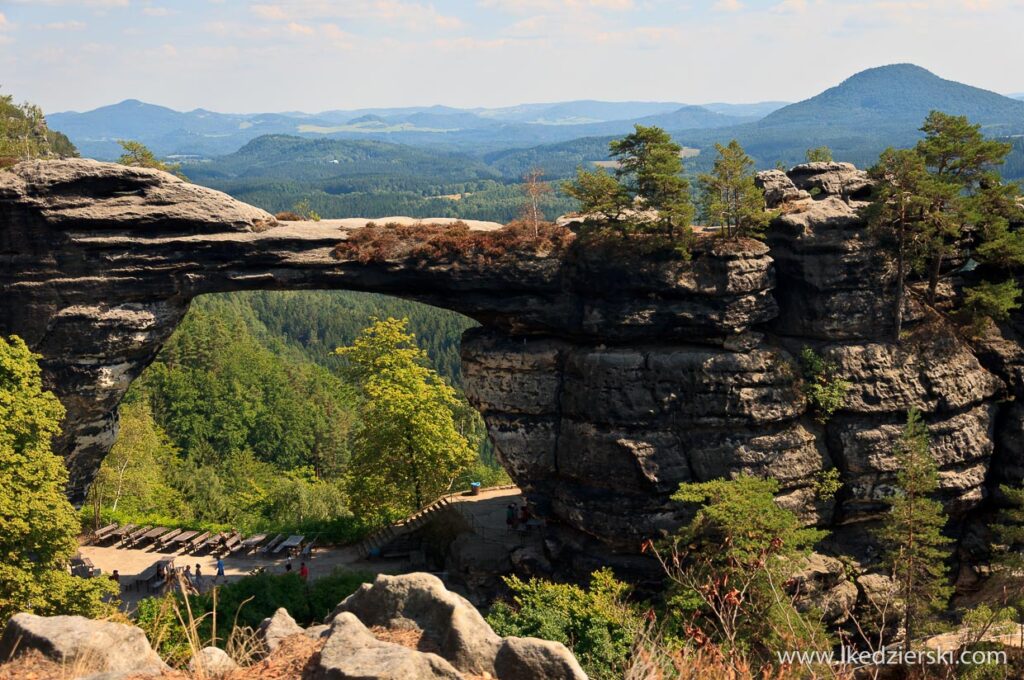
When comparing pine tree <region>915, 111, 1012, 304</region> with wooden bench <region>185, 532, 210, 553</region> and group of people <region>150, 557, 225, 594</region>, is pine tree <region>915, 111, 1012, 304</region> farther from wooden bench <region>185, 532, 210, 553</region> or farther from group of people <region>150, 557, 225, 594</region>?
wooden bench <region>185, 532, 210, 553</region>

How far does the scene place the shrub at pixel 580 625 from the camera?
18750mm

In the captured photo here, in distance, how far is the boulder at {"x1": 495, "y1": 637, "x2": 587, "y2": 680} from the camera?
10445mm

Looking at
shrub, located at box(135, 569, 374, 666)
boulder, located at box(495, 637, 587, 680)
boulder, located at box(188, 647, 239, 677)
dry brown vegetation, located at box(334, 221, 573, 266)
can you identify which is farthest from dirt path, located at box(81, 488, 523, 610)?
boulder, located at box(495, 637, 587, 680)

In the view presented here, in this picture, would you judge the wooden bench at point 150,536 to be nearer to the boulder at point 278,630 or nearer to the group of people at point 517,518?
the group of people at point 517,518

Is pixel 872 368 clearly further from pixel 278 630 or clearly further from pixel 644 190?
pixel 278 630

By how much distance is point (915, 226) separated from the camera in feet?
91.2

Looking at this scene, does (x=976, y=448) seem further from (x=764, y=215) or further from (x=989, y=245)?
(x=764, y=215)

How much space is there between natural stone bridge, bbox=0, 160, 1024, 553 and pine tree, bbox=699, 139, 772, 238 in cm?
87

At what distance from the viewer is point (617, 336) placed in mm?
29109

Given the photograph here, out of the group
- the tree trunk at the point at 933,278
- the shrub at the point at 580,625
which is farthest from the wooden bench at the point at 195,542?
the tree trunk at the point at 933,278

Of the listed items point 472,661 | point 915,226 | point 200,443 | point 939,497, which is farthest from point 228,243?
point 200,443

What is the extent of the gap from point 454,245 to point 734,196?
10.3 m

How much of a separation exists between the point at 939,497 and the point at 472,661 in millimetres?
23163

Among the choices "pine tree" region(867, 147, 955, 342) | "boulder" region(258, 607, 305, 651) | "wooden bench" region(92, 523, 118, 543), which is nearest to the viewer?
"boulder" region(258, 607, 305, 651)
